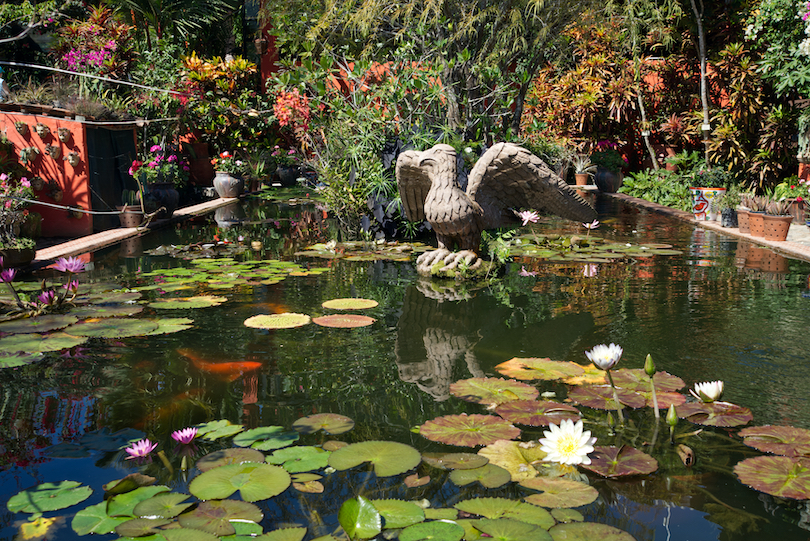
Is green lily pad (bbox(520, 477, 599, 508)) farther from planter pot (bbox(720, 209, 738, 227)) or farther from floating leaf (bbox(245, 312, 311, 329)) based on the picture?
planter pot (bbox(720, 209, 738, 227))

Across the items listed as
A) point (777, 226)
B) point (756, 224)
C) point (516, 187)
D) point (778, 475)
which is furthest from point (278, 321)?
point (756, 224)

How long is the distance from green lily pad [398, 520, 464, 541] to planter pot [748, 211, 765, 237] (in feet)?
24.4

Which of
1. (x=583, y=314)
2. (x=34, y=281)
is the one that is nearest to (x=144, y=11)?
(x=34, y=281)

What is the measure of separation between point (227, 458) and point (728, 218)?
27.6ft

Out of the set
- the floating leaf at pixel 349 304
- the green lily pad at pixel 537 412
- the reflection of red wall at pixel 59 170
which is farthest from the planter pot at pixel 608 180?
the green lily pad at pixel 537 412

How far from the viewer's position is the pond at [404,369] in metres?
2.29

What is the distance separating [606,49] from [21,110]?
38.7ft

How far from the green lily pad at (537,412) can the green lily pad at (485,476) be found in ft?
1.41

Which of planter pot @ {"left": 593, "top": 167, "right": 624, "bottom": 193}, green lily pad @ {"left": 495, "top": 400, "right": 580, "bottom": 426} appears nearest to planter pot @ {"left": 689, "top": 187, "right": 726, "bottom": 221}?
planter pot @ {"left": 593, "top": 167, "right": 624, "bottom": 193}

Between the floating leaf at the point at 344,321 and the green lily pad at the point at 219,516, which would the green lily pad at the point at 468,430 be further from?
the floating leaf at the point at 344,321

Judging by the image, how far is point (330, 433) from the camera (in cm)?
279

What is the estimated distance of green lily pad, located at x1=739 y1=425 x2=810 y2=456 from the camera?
8.18ft

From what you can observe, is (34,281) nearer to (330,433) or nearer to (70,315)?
(70,315)

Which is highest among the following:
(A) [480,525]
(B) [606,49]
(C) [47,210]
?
(B) [606,49]
